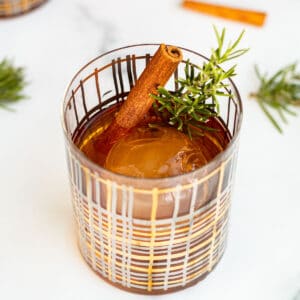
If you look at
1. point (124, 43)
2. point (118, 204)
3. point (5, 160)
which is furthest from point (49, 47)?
point (118, 204)

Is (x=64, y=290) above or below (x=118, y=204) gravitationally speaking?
below

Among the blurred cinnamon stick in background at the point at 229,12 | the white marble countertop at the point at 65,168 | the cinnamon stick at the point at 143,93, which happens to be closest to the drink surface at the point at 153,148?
the cinnamon stick at the point at 143,93

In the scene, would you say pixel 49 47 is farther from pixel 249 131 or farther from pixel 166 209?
pixel 166 209

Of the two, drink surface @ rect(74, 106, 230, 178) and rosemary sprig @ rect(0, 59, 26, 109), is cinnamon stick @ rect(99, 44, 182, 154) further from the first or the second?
rosemary sprig @ rect(0, 59, 26, 109)

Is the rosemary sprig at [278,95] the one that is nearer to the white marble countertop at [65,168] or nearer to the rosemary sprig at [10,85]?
the white marble countertop at [65,168]

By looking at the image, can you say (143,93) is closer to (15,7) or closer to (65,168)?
(65,168)
